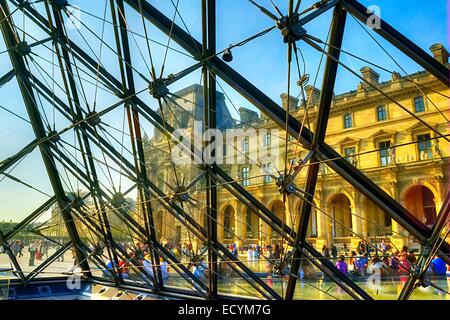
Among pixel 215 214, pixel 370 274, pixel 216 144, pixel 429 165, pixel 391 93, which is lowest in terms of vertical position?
pixel 370 274

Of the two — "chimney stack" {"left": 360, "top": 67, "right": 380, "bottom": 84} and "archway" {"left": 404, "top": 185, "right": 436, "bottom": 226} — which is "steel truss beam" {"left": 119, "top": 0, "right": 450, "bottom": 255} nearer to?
"chimney stack" {"left": 360, "top": 67, "right": 380, "bottom": 84}

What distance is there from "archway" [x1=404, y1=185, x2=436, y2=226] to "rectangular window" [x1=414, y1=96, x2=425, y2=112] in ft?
A: 17.9

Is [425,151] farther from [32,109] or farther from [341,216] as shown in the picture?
[32,109]

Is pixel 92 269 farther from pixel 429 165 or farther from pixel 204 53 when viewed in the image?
pixel 429 165

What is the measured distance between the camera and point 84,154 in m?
8.52

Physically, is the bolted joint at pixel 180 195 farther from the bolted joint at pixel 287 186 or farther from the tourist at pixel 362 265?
the tourist at pixel 362 265

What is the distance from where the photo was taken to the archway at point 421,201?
22.9 meters

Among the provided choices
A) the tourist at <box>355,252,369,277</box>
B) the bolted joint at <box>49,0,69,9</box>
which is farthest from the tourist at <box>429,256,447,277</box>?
the bolted joint at <box>49,0,69,9</box>

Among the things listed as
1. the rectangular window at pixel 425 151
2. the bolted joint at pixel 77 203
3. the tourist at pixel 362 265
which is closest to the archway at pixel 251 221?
the rectangular window at pixel 425 151

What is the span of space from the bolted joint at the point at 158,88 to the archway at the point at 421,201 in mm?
21687

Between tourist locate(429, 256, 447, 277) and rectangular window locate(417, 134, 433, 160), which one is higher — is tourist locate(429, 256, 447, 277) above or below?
below

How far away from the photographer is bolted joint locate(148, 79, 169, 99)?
5.98m
